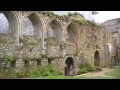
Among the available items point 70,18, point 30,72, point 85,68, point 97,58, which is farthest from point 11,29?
point 97,58

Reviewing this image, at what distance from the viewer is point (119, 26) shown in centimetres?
2912

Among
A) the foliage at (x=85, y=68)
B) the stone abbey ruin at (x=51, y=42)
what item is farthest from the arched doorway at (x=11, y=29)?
the foliage at (x=85, y=68)

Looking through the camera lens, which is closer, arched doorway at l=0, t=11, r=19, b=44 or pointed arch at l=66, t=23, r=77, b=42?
arched doorway at l=0, t=11, r=19, b=44

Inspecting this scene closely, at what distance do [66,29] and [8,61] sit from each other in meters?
6.20

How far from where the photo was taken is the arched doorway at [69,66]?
689 inches

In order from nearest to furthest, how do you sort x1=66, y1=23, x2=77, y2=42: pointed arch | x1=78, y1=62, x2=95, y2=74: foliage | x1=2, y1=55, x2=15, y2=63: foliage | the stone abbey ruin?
x1=2, y1=55, x2=15, y2=63: foliage
the stone abbey ruin
x1=78, y1=62, x2=95, y2=74: foliage
x1=66, y1=23, x2=77, y2=42: pointed arch

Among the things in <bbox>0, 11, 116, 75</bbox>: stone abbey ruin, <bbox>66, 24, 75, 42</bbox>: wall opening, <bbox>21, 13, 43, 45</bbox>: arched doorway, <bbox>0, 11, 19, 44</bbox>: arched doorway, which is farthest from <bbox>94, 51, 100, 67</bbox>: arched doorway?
<bbox>0, 11, 19, 44</bbox>: arched doorway

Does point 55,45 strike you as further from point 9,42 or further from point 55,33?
point 9,42

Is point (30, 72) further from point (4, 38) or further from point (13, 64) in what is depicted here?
point (4, 38)

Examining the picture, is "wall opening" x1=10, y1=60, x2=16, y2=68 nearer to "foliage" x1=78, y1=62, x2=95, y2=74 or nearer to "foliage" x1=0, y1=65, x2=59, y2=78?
"foliage" x1=0, y1=65, x2=59, y2=78

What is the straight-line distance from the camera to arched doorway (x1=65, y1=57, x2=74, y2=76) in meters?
17.5
